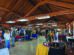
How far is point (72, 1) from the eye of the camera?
1097cm

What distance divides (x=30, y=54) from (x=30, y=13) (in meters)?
8.21

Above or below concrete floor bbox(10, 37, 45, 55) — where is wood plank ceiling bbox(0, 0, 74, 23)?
above

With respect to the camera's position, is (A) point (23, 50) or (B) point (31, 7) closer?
(A) point (23, 50)

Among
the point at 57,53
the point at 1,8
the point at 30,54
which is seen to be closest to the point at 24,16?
the point at 1,8

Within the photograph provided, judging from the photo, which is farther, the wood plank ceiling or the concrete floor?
the wood plank ceiling

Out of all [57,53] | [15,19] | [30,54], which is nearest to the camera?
[57,53]

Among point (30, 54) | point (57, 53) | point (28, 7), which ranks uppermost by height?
point (28, 7)

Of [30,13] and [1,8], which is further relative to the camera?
[30,13]

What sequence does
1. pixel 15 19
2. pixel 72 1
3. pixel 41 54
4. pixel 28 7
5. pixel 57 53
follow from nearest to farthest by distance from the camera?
1. pixel 41 54
2. pixel 57 53
3. pixel 72 1
4. pixel 28 7
5. pixel 15 19

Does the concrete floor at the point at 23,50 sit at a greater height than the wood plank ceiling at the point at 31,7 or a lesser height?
lesser

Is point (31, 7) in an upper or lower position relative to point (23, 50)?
upper

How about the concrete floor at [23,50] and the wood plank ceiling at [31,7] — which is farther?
the wood plank ceiling at [31,7]

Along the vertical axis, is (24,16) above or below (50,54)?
above

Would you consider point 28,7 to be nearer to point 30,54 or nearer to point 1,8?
point 1,8
